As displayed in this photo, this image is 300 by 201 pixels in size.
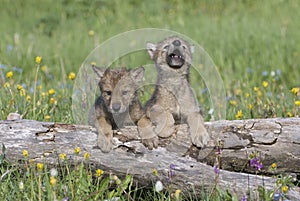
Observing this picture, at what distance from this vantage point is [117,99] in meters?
5.18

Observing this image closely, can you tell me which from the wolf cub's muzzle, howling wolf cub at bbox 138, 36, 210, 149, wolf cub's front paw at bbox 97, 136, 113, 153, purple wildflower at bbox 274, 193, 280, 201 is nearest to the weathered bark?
wolf cub's front paw at bbox 97, 136, 113, 153

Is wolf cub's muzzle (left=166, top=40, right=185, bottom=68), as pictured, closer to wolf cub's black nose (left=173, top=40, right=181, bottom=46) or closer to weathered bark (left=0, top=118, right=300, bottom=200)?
wolf cub's black nose (left=173, top=40, right=181, bottom=46)

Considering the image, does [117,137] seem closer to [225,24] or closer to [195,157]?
[195,157]

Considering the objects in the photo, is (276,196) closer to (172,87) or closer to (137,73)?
(172,87)

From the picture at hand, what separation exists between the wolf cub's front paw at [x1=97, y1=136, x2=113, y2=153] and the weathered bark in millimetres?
40

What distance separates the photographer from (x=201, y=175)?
448cm

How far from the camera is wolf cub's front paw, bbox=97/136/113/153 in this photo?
4625 mm

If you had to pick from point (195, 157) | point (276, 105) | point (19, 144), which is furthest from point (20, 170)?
point (276, 105)

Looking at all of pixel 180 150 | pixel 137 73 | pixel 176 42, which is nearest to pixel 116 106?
pixel 137 73

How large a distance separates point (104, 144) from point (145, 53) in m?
5.54

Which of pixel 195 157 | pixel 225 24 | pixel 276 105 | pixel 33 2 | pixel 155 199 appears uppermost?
pixel 33 2

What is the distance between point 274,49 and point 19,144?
6.41 meters

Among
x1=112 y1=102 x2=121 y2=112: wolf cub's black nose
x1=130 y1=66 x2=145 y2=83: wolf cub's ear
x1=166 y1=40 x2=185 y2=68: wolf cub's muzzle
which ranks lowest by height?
x1=112 y1=102 x2=121 y2=112: wolf cub's black nose

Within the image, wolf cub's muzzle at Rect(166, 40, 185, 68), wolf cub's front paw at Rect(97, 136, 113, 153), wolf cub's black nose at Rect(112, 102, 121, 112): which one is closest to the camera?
wolf cub's front paw at Rect(97, 136, 113, 153)
